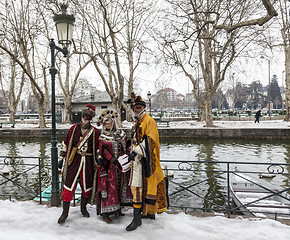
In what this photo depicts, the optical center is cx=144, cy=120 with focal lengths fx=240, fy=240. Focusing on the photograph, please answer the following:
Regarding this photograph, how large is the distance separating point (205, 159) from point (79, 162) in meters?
9.65

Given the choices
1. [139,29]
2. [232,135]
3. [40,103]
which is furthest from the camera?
[139,29]

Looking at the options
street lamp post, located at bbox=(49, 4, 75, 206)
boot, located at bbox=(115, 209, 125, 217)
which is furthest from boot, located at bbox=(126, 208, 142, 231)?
street lamp post, located at bbox=(49, 4, 75, 206)

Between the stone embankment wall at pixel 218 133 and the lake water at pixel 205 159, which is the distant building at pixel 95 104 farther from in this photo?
the lake water at pixel 205 159

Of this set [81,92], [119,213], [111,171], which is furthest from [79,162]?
[81,92]

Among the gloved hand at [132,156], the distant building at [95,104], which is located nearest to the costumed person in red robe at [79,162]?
the gloved hand at [132,156]

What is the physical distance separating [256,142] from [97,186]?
15828 mm

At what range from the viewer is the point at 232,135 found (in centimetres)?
1848

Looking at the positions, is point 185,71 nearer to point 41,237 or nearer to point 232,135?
point 232,135

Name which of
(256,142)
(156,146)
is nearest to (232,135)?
(256,142)

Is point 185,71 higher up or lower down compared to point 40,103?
higher up

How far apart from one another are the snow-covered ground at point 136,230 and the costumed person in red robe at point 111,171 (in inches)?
11.9

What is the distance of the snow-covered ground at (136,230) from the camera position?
3.31m

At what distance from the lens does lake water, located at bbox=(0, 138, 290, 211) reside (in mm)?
7884

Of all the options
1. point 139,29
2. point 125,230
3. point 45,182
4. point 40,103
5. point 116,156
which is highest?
point 139,29
